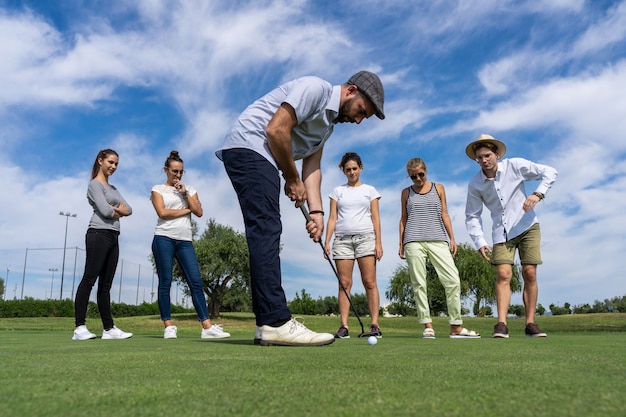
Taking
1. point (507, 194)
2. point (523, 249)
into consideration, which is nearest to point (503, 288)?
point (523, 249)

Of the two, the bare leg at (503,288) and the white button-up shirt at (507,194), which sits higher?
the white button-up shirt at (507,194)

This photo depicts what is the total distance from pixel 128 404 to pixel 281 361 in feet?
3.68

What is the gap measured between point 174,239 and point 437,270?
3250 mm

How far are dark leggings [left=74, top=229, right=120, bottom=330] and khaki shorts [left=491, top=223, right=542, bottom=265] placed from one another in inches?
183

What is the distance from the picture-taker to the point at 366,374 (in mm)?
1935

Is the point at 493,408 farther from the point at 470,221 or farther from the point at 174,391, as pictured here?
the point at 470,221

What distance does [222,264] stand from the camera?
33219 mm

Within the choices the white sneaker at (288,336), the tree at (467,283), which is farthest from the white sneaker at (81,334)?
the tree at (467,283)

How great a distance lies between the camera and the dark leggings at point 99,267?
5789 millimetres

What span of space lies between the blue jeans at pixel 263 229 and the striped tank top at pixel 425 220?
3.11m

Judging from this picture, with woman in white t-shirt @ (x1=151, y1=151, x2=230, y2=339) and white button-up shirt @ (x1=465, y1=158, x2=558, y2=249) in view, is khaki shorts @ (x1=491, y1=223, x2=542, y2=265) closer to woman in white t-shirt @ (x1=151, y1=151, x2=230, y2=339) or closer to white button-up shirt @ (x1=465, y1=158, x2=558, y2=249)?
white button-up shirt @ (x1=465, y1=158, x2=558, y2=249)

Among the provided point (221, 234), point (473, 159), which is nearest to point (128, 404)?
point (473, 159)

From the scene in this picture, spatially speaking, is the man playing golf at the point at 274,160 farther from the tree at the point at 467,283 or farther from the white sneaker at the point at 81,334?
the tree at the point at 467,283

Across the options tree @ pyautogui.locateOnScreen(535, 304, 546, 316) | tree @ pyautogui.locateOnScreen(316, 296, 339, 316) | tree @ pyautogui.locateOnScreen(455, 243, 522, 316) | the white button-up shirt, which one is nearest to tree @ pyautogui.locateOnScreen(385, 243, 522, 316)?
tree @ pyautogui.locateOnScreen(455, 243, 522, 316)
